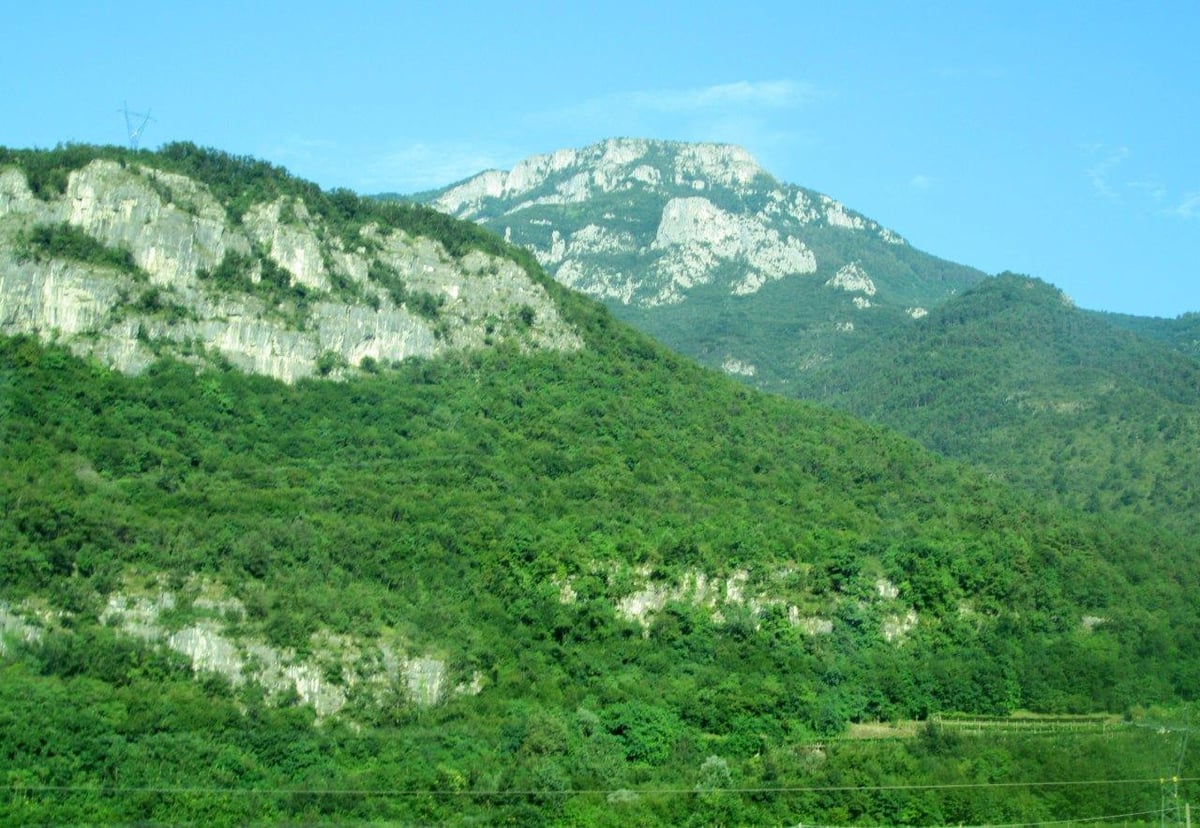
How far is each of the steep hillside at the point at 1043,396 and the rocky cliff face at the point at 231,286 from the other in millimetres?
40272

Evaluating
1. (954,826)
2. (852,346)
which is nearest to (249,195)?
(954,826)

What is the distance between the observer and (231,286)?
86.6m

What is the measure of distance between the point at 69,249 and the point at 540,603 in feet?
99.3

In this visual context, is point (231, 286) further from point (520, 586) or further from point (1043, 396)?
point (1043, 396)

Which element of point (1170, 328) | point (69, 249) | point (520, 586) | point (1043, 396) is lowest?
point (520, 586)

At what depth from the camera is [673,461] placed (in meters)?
89.9

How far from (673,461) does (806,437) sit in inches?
529

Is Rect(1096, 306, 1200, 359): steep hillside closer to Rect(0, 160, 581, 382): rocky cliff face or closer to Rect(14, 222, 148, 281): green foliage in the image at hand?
Rect(0, 160, 581, 382): rocky cliff face

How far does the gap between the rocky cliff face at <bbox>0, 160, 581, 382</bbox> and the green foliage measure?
0.11m

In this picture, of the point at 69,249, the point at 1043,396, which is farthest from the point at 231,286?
the point at 1043,396

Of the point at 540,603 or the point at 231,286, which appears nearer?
the point at 540,603

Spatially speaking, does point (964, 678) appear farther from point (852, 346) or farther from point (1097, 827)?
point (852, 346)

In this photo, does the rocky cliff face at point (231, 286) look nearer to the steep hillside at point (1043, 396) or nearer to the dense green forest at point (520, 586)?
the dense green forest at point (520, 586)

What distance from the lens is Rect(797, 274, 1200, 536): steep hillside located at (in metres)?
113
